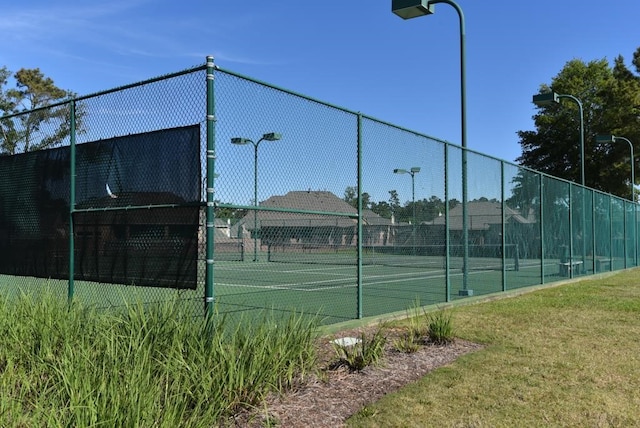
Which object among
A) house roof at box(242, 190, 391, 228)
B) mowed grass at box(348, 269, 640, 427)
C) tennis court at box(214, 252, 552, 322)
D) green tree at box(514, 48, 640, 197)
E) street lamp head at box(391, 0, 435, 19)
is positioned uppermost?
green tree at box(514, 48, 640, 197)

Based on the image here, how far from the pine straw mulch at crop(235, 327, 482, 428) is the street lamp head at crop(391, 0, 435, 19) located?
6.48 meters

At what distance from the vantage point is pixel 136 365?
3508 millimetres

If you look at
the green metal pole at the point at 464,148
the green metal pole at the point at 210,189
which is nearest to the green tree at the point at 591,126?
the green metal pole at the point at 464,148

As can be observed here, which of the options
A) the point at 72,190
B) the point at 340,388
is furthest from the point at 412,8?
the point at 340,388

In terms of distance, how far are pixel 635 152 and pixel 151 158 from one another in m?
41.2

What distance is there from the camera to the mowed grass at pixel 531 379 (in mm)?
4266

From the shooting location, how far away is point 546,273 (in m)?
15.1

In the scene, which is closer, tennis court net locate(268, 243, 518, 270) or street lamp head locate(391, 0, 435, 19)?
tennis court net locate(268, 243, 518, 270)

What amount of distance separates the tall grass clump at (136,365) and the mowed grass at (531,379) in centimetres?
85

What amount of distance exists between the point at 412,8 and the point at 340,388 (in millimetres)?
7781

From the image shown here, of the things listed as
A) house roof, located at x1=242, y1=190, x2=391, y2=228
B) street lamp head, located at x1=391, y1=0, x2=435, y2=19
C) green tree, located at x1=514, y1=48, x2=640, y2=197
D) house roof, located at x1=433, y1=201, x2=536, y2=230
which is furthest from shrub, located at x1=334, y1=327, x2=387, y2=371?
green tree, located at x1=514, y1=48, x2=640, y2=197

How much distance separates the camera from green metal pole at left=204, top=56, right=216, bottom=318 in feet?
17.2

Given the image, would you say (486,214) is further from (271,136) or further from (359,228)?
(271,136)

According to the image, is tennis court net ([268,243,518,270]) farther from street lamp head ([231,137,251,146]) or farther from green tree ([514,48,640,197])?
green tree ([514,48,640,197])
